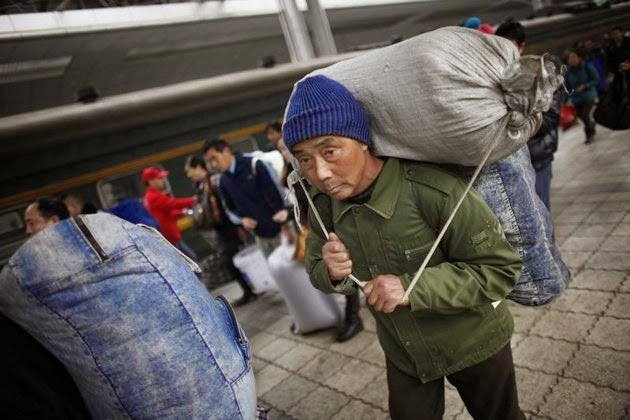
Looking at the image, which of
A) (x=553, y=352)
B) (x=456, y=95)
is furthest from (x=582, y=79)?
(x=456, y=95)

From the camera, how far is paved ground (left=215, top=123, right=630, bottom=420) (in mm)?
2059

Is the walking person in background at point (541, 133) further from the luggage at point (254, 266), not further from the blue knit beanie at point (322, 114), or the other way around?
the luggage at point (254, 266)

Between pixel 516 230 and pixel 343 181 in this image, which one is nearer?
pixel 343 181

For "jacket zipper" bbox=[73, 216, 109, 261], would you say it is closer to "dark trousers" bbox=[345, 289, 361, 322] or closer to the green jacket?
the green jacket

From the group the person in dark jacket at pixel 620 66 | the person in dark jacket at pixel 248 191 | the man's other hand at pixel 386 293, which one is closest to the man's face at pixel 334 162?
the man's other hand at pixel 386 293

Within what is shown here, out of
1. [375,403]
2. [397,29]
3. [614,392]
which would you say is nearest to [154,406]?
[375,403]

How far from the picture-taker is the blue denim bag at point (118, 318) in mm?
892

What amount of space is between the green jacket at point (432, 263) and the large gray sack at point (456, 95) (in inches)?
4.3

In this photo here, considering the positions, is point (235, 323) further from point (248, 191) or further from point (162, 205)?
point (162, 205)

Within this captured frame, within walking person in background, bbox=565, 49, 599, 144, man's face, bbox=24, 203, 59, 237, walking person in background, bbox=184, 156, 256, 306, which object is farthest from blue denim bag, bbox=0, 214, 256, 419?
walking person in background, bbox=565, 49, 599, 144

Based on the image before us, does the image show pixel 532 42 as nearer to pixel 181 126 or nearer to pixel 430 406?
pixel 181 126

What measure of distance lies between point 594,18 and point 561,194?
8.93 meters

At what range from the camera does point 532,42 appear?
472 inches

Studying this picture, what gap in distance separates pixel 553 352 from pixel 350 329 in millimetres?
1513
